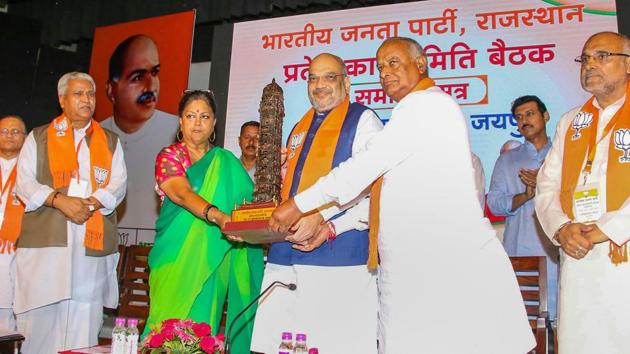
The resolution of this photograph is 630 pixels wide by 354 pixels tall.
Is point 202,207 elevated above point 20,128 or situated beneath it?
situated beneath

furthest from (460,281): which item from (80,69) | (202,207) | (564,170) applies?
(80,69)

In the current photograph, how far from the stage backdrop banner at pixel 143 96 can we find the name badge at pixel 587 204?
4527 millimetres

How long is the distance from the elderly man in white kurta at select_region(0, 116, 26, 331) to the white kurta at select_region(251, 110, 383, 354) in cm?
228

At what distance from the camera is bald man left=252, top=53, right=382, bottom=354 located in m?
2.51

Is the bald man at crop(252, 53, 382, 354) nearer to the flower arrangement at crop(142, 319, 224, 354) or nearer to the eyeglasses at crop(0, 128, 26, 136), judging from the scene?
the flower arrangement at crop(142, 319, 224, 354)

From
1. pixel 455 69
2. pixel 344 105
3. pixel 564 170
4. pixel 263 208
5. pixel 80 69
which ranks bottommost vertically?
pixel 263 208

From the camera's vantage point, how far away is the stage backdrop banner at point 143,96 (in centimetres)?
634

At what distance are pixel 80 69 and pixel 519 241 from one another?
5.84m

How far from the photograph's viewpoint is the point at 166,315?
9.02 ft

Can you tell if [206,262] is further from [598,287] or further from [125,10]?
[125,10]

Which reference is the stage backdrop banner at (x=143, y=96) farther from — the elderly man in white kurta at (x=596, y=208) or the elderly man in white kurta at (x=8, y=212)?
the elderly man in white kurta at (x=596, y=208)

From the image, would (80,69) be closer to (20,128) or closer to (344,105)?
(20,128)

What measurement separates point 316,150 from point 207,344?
1067 mm

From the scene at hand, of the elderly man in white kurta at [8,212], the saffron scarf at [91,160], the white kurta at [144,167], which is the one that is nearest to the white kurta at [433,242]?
the saffron scarf at [91,160]
